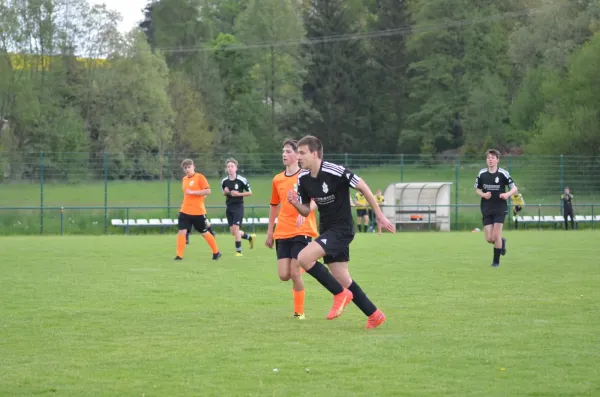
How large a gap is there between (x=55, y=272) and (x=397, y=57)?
6717 centimetres

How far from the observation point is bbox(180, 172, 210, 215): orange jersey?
19.0 metres

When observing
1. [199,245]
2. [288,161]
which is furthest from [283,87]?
[288,161]

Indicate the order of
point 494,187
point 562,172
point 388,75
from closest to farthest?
1. point 494,187
2. point 562,172
3. point 388,75

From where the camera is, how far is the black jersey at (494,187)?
1745 cm

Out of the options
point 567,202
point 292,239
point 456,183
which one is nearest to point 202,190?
point 292,239

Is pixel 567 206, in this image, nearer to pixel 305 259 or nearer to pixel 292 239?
pixel 292 239

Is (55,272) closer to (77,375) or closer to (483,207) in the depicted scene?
(483,207)

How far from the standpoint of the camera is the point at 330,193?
9562 mm

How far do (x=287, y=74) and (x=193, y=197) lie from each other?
6181cm

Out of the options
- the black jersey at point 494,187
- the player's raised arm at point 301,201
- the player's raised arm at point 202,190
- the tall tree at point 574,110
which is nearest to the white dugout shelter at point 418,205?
the tall tree at point 574,110

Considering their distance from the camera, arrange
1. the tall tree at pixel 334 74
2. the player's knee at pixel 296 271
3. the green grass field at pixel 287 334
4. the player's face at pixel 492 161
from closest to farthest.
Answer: the green grass field at pixel 287 334
the player's knee at pixel 296 271
the player's face at pixel 492 161
the tall tree at pixel 334 74

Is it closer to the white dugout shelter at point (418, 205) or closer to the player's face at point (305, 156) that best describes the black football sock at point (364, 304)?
the player's face at point (305, 156)

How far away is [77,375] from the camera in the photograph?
715 centimetres

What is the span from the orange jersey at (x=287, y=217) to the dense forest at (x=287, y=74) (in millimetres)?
45641
